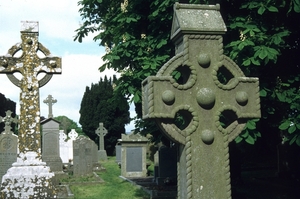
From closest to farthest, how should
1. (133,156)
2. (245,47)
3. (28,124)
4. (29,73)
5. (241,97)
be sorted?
(241,97) < (245,47) < (28,124) < (29,73) < (133,156)

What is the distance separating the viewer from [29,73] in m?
9.45

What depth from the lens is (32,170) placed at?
9312 millimetres

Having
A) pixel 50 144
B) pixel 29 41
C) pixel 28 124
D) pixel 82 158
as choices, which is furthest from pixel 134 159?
pixel 29 41

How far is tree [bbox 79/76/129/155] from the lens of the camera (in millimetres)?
39844

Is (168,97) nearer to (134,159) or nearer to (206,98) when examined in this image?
(206,98)

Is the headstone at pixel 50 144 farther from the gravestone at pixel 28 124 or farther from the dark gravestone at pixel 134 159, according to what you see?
the gravestone at pixel 28 124

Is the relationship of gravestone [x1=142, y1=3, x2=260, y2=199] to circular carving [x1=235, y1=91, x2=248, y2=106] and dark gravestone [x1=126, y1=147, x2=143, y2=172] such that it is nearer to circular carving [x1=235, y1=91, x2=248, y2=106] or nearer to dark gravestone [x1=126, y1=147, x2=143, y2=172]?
circular carving [x1=235, y1=91, x2=248, y2=106]

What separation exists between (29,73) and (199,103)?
5.81m

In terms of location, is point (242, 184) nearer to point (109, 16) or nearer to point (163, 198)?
point (163, 198)

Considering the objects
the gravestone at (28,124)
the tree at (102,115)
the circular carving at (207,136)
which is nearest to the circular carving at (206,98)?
the circular carving at (207,136)

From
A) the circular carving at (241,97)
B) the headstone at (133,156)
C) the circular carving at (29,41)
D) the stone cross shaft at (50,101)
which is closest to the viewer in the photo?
the circular carving at (241,97)

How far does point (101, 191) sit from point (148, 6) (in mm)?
6559

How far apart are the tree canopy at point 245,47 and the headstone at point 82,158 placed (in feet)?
23.7

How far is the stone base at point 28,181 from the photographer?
9.16 meters
